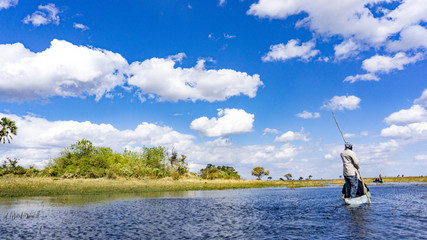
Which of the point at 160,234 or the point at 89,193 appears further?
the point at 89,193

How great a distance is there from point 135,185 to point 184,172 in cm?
4261

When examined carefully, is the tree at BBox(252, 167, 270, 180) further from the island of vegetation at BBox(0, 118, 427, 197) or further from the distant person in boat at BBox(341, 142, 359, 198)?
the distant person in boat at BBox(341, 142, 359, 198)

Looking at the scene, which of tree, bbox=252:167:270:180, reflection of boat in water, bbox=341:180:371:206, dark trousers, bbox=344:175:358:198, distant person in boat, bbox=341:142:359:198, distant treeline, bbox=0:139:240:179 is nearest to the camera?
distant person in boat, bbox=341:142:359:198

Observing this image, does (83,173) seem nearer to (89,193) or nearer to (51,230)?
(89,193)

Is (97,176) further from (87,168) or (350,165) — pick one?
(350,165)

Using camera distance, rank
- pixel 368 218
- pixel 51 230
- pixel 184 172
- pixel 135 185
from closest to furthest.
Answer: pixel 51 230, pixel 368 218, pixel 135 185, pixel 184 172

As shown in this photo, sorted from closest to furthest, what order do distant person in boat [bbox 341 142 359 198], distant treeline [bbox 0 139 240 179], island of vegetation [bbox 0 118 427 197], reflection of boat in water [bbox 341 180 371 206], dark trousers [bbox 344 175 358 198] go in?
distant person in boat [bbox 341 142 359 198] < dark trousers [bbox 344 175 358 198] < reflection of boat in water [bbox 341 180 371 206] < island of vegetation [bbox 0 118 427 197] < distant treeline [bbox 0 139 240 179]

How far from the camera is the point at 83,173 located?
65.5 m

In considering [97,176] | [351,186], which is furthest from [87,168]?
[351,186]

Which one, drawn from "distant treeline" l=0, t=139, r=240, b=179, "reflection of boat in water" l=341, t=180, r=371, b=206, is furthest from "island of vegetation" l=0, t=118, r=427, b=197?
"reflection of boat in water" l=341, t=180, r=371, b=206

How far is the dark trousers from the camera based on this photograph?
20656mm

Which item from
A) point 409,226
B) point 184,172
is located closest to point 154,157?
point 184,172

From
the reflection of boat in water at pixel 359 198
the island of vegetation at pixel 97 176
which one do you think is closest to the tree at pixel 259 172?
the island of vegetation at pixel 97 176

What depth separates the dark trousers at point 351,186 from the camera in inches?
813
